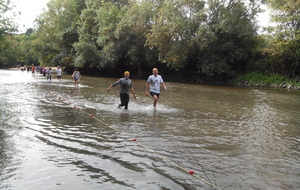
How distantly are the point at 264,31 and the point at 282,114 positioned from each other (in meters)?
22.5

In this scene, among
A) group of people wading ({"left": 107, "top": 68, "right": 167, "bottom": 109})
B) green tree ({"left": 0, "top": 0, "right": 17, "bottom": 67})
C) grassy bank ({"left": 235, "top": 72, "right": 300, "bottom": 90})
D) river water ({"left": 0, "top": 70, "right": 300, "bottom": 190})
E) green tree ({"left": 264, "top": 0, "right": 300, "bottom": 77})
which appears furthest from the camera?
grassy bank ({"left": 235, "top": 72, "right": 300, "bottom": 90})

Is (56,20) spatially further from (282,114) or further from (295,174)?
(295,174)

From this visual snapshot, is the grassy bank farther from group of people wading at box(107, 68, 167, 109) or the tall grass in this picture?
group of people wading at box(107, 68, 167, 109)

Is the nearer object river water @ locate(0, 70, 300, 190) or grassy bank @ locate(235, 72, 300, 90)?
river water @ locate(0, 70, 300, 190)

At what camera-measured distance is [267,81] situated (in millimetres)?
32594

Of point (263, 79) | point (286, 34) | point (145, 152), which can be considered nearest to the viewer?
point (145, 152)

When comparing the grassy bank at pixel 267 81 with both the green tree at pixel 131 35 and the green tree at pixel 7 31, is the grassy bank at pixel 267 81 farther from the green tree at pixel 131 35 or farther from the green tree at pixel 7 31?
the green tree at pixel 7 31

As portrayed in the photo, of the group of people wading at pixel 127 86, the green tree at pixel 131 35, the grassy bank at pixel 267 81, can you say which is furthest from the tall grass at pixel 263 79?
the group of people wading at pixel 127 86

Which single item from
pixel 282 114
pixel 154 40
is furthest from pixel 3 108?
pixel 154 40

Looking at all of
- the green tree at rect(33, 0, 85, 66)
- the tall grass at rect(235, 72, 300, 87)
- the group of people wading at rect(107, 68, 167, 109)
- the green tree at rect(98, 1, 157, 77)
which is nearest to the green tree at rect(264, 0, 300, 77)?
the tall grass at rect(235, 72, 300, 87)

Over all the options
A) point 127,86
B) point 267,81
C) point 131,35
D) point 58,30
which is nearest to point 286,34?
point 267,81

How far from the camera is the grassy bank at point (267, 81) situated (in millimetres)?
30002

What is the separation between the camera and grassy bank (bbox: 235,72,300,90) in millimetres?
30002

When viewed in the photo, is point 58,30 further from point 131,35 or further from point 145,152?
point 145,152
